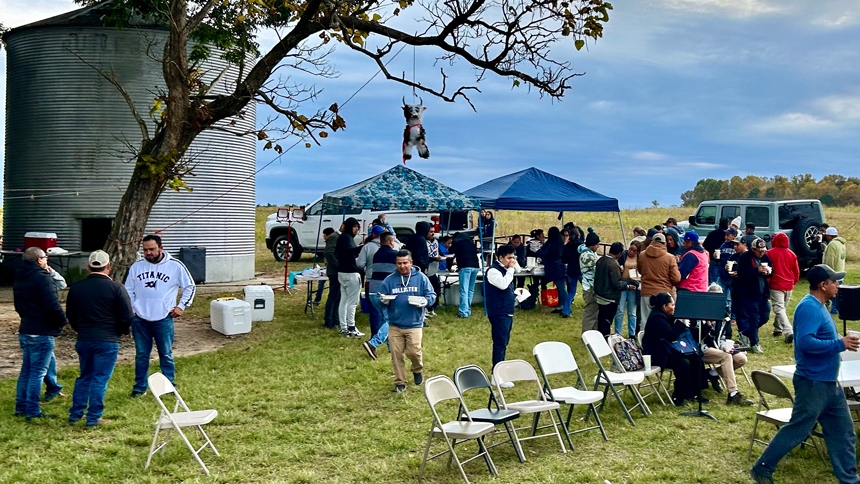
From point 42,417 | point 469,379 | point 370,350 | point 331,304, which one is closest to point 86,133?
point 331,304

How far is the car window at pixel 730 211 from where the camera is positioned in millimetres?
18438

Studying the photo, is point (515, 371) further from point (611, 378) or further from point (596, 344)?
point (596, 344)

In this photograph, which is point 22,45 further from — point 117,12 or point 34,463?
point 34,463

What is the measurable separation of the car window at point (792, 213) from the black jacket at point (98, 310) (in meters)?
15.3

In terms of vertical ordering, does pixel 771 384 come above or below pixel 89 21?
below

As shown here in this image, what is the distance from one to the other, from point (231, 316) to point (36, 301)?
4603 millimetres

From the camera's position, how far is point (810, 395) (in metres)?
5.21

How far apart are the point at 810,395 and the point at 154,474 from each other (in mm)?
4695

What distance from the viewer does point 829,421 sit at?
17.2 feet

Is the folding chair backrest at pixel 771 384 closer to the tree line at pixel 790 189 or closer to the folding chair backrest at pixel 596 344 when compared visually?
the folding chair backrest at pixel 596 344

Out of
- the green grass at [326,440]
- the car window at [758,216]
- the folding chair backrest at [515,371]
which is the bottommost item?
the green grass at [326,440]

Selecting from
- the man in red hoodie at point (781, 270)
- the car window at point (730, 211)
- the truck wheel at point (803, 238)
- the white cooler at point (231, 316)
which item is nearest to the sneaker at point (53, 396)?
the white cooler at point (231, 316)

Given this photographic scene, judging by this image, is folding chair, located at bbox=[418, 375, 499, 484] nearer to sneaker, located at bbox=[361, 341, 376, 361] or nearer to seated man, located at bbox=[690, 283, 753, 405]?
seated man, located at bbox=[690, 283, 753, 405]

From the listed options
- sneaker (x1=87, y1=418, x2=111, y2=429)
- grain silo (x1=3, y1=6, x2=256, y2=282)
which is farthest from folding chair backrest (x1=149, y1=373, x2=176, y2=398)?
grain silo (x1=3, y1=6, x2=256, y2=282)
